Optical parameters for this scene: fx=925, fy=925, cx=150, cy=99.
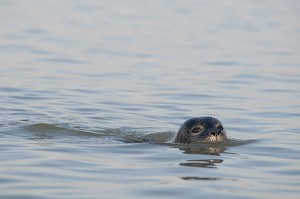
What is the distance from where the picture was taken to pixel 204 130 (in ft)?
42.0

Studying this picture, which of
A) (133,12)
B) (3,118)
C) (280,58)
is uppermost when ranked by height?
(133,12)

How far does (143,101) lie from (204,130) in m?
4.42

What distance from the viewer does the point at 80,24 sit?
29.5 m

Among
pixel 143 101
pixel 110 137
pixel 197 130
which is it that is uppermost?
pixel 143 101

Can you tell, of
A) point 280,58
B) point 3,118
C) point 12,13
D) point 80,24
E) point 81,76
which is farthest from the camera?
point 12,13

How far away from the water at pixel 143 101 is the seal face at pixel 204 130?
0.22 metres

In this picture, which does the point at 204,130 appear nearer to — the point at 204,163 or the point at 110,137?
the point at 204,163

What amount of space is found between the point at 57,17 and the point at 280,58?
34.1ft

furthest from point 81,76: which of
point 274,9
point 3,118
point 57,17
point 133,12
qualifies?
point 274,9

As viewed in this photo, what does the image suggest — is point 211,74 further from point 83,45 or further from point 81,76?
point 83,45

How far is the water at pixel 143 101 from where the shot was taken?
10328 mm

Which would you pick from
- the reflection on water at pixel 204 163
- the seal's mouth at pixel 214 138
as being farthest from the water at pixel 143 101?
the seal's mouth at pixel 214 138

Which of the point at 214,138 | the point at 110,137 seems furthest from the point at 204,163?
the point at 110,137

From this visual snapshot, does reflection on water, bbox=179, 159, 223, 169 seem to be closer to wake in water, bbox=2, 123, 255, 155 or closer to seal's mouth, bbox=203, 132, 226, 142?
wake in water, bbox=2, 123, 255, 155
